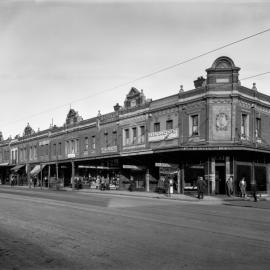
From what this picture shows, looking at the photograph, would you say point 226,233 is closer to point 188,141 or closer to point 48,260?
point 48,260

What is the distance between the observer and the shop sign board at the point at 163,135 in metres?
33.0

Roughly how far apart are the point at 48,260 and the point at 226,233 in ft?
16.5

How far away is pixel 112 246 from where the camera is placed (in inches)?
350

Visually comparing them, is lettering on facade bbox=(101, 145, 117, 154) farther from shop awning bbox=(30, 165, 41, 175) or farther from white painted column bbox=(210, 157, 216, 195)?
white painted column bbox=(210, 157, 216, 195)

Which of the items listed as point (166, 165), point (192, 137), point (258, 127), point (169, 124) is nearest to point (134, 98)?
point (169, 124)

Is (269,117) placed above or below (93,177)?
above

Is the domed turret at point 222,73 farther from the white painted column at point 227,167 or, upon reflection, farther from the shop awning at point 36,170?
the shop awning at point 36,170

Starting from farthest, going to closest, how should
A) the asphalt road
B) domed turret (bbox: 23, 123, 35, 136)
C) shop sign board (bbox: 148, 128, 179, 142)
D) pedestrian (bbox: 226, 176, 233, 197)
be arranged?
domed turret (bbox: 23, 123, 35, 136) → shop sign board (bbox: 148, 128, 179, 142) → pedestrian (bbox: 226, 176, 233, 197) → the asphalt road

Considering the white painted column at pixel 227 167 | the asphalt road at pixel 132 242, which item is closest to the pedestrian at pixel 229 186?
the white painted column at pixel 227 167

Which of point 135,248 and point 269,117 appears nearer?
point 135,248

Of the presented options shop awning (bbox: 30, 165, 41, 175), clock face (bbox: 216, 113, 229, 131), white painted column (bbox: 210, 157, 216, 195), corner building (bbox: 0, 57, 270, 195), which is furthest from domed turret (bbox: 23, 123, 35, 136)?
clock face (bbox: 216, 113, 229, 131)

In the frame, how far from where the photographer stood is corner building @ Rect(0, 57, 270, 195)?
3016 cm

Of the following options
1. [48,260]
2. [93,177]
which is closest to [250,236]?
[48,260]

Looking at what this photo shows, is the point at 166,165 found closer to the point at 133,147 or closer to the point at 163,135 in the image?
the point at 163,135
